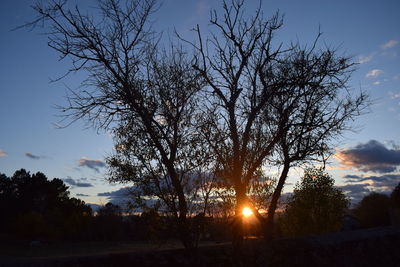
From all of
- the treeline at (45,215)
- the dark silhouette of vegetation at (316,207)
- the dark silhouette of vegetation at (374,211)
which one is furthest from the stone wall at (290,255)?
the treeline at (45,215)

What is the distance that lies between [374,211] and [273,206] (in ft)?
189

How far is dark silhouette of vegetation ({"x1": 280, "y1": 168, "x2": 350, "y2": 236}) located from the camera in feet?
96.7

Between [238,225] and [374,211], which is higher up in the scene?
[374,211]

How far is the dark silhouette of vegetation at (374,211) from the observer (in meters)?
56.8

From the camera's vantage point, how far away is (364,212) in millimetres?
59562

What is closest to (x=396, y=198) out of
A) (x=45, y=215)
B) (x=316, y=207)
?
(x=316, y=207)

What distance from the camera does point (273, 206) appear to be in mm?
9852

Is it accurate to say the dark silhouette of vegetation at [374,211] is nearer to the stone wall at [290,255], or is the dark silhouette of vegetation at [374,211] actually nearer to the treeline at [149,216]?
the treeline at [149,216]

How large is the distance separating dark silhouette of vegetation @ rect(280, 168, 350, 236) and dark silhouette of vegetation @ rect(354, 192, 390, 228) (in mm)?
32686

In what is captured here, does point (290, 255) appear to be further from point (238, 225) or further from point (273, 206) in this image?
point (238, 225)

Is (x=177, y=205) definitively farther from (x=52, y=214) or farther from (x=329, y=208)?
(x=52, y=214)

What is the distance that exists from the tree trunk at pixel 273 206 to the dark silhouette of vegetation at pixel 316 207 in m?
20.4

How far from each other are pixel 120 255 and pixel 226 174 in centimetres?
344

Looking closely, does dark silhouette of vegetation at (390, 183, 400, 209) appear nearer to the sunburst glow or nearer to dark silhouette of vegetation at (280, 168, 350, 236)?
dark silhouette of vegetation at (280, 168, 350, 236)
